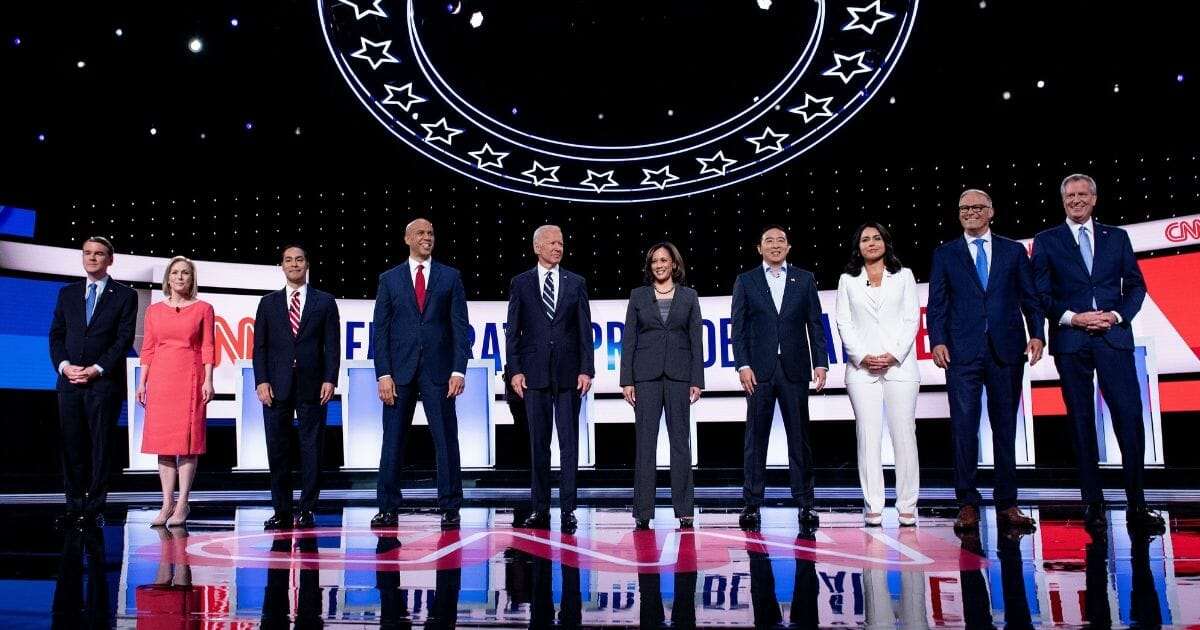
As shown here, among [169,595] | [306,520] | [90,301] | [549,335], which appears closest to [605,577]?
[169,595]

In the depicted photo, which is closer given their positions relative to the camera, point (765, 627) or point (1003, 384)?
point (765, 627)

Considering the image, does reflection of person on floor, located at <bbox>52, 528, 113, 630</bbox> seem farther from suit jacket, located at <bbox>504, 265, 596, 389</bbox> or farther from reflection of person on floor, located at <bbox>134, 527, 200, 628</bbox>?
suit jacket, located at <bbox>504, 265, 596, 389</bbox>

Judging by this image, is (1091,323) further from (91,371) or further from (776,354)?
(91,371)

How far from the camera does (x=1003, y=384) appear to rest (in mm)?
3631

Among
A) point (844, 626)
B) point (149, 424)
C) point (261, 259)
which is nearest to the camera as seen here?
point (844, 626)

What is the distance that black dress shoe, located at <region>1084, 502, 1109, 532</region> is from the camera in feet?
10.8

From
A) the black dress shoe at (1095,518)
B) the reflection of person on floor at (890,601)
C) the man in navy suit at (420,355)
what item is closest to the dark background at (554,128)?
the black dress shoe at (1095,518)

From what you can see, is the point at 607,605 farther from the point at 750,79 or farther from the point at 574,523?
the point at 750,79

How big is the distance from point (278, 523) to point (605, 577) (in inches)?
79.2

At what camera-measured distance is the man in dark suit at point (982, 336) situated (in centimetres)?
361

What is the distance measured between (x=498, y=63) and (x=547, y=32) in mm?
525

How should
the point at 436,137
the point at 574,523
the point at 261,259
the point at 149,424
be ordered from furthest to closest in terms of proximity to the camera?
the point at 261,259 → the point at 436,137 → the point at 149,424 → the point at 574,523

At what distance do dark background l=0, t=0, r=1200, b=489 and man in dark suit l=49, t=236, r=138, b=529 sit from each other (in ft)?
13.3

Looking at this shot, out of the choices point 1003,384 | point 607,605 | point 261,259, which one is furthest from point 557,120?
point 607,605
